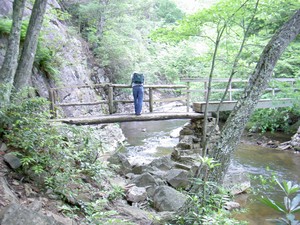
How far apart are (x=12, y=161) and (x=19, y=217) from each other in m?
1.55

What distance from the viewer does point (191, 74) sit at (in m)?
22.1

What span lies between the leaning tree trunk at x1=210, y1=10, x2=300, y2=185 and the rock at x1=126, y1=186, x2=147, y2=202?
2055 mm

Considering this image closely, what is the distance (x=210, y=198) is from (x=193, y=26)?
489 cm

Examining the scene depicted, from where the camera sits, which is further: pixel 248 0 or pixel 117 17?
Result: pixel 117 17

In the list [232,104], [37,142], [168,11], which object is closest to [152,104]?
[232,104]

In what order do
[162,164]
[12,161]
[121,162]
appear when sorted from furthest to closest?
[162,164], [121,162], [12,161]

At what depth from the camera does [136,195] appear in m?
5.16

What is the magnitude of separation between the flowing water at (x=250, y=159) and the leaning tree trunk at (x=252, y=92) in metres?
2.48

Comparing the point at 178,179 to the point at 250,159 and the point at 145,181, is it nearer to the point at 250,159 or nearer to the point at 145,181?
the point at 145,181

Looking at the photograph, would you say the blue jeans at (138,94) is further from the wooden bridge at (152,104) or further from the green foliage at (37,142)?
the green foliage at (37,142)

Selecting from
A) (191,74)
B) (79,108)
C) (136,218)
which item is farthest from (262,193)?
(191,74)

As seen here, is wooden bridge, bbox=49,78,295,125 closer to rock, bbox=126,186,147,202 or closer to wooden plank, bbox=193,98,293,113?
wooden plank, bbox=193,98,293,113

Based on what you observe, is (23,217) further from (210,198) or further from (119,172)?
(119,172)

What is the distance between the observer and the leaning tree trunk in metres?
3.70
